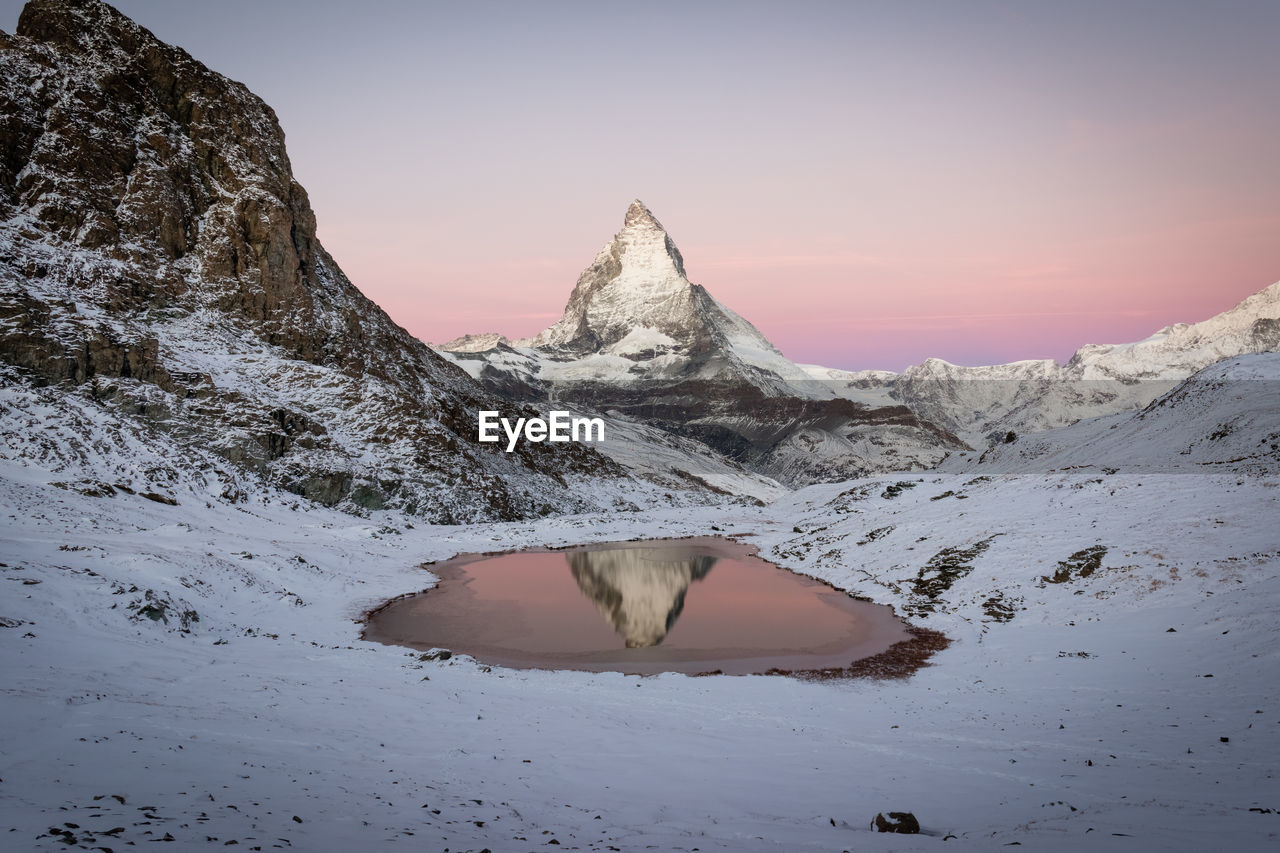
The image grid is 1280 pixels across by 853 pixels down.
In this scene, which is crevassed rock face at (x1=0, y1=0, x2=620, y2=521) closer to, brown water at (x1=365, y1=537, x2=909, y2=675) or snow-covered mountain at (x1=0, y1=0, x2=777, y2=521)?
snow-covered mountain at (x1=0, y1=0, x2=777, y2=521)

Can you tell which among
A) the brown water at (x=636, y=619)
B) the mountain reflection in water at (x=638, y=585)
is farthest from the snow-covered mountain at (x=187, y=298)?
the brown water at (x=636, y=619)

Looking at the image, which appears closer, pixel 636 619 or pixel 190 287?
pixel 636 619

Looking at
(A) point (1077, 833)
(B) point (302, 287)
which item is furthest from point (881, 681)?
(B) point (302, 287)

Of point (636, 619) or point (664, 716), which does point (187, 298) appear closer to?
point (636, 619)

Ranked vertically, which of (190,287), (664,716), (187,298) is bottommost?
(664,716)

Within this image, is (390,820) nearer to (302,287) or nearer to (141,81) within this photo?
(302,287)

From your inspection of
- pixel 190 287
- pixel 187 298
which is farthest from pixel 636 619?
pixel 190 287
